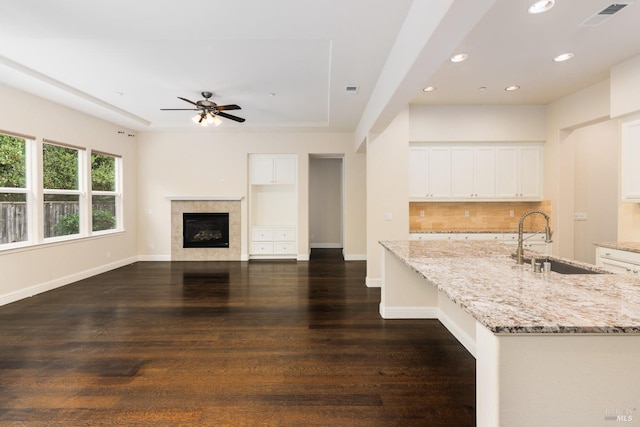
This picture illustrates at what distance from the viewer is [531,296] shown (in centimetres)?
145

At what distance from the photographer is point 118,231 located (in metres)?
6.43

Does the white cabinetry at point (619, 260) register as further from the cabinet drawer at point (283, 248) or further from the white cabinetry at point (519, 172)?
the cabinet drawer at point (283, 248)

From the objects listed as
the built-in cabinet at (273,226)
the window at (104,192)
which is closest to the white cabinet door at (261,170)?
the built-in cabinet at (273,226)

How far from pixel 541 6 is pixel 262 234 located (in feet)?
19.6

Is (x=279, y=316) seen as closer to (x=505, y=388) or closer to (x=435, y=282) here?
(x=435, y=282)

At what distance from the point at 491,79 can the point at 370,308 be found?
3.30 m

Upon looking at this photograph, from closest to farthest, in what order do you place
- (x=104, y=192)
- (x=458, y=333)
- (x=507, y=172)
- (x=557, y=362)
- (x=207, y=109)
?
(x=557, y=362) → (x=458, y=333) → (x=207, y=109) → (x=507, y=172) → (x=104, y=192)

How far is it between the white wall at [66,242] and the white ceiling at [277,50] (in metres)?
0.29

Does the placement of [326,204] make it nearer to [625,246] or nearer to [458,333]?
[458,333]

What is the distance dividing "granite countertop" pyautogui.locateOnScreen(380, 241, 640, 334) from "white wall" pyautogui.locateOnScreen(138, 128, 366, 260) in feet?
16.1

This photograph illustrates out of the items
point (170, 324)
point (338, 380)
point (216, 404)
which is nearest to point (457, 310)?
point (338, 380)

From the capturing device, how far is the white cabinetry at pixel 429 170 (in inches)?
209

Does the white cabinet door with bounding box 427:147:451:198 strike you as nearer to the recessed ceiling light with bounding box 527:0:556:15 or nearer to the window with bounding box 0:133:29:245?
the recessed ceiling light with bounding box 527:0:556:15

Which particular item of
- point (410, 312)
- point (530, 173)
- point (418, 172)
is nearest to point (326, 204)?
point (418, 172)
